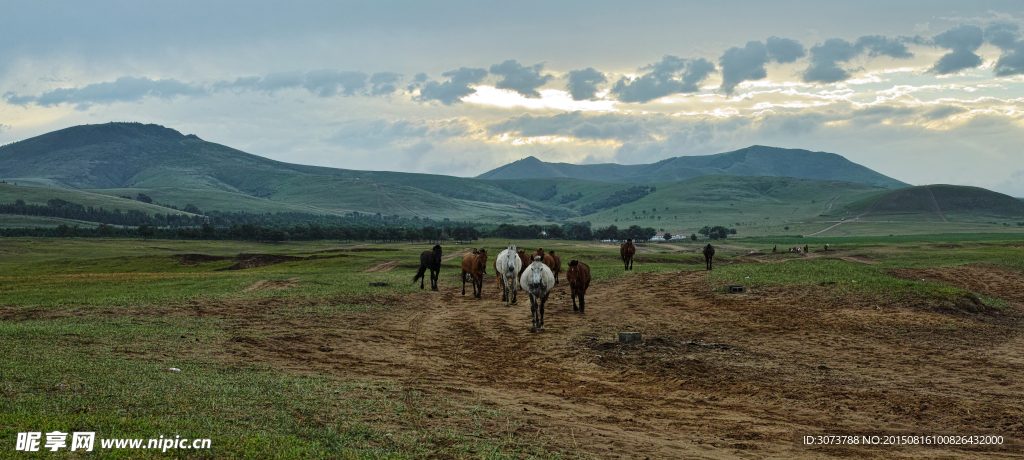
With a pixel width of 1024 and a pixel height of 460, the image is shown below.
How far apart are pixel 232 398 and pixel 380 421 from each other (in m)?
2.94

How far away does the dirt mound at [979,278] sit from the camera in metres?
32.4

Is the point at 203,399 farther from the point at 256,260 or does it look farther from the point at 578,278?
the point at 256,260

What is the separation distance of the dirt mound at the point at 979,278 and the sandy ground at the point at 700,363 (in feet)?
7.66

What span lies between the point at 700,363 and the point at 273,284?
91.0ft

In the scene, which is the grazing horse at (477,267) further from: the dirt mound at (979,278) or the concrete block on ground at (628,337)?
the dirt mound at (979,278)

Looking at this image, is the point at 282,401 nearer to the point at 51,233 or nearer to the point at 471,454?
the point at 471,454

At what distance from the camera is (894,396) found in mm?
13422

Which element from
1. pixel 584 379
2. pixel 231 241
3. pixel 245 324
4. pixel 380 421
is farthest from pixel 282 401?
pixel 231 241

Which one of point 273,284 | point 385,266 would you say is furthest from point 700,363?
point 385,266

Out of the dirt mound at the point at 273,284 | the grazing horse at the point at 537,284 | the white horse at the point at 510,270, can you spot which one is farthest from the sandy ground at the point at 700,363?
the dirt mound at the point at 273,284

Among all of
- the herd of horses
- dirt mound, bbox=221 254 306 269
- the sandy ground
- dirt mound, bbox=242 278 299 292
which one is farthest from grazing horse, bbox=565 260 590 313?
dirt mound, bbox=221 254 306 269

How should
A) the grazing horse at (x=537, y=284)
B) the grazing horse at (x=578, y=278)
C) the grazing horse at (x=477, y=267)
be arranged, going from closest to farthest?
the grazing horse at (x=537, y=284) → the grazing horse at (x=578, y=278) → the grazing horse at (x=477, y=267)

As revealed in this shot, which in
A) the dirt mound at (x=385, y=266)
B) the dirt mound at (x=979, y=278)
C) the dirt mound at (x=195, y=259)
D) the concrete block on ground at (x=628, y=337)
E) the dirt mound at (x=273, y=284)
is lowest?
the dirt mound at (x=195, y=259)

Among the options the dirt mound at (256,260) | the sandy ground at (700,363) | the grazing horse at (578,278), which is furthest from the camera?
the dirt mound at (256,260)
